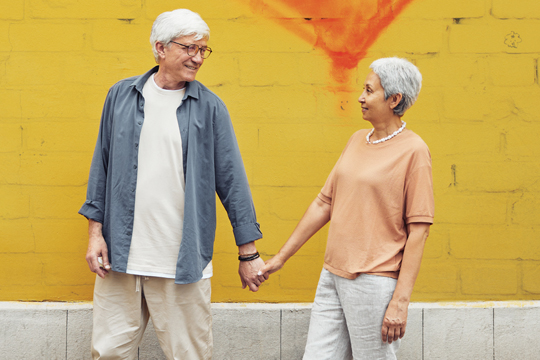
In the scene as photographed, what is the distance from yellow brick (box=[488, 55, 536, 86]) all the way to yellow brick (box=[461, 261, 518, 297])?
1142 mm

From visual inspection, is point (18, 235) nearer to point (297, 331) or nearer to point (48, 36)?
point (48, 36)

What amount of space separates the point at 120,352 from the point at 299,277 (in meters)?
1.25

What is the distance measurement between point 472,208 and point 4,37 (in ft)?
10.0

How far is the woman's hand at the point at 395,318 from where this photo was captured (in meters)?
2.10

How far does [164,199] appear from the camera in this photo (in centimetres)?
234

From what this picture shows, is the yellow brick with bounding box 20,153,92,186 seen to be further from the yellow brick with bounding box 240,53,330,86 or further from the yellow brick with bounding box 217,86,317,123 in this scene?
the yellow brick with bounding box 240,53,330,86

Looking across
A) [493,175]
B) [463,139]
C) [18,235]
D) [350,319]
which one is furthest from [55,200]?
[493,175]

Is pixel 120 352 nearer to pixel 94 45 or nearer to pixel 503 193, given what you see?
pixel 94 45

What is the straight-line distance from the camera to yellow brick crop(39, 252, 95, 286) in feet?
10.6

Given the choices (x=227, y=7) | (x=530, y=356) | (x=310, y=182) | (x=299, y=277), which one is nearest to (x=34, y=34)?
(x=227, y=7)

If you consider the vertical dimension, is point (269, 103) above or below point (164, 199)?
above

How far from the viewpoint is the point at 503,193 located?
324cm

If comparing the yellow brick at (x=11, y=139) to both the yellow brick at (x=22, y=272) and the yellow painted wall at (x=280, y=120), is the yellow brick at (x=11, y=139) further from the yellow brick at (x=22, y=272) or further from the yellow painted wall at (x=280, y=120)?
the yellow brick at (x=22, y=272)

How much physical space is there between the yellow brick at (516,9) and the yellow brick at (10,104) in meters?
2.95
